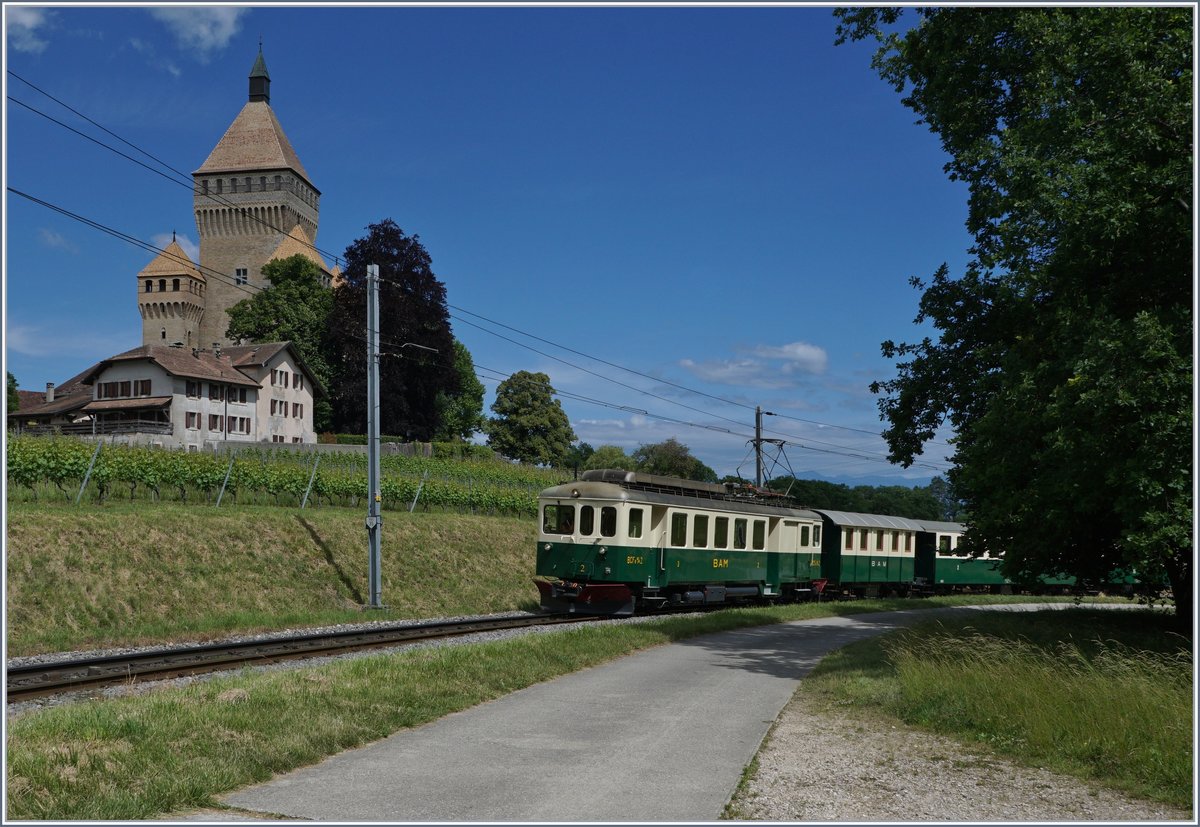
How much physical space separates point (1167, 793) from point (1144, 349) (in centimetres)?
607

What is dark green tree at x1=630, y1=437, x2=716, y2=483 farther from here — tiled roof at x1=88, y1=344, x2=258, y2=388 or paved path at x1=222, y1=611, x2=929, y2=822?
paved path at x1=222, y1=611, x2=929, y2=822

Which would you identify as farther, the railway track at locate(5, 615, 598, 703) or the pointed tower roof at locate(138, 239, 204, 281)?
the pointed tower roof at locate(138, 239, 204, 281)

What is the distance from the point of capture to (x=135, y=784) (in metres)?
7.08

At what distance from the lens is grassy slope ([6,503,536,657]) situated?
62.2 ft

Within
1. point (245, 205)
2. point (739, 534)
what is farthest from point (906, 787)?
point (245, 205)

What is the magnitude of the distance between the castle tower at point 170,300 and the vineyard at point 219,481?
202 feet

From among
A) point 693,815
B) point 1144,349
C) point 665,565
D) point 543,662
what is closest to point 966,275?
point 1144,349

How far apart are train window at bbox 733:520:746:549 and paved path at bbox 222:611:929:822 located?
41.0ft

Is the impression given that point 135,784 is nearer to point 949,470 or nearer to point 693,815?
point 693,815

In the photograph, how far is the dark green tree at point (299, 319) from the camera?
255ft

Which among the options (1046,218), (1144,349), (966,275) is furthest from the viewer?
(966,275)

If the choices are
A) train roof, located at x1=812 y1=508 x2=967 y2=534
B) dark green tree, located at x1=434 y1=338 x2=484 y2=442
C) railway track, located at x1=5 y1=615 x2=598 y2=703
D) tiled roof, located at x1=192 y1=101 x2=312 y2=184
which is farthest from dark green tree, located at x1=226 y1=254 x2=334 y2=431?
railway track, located at x1=5 y1=615 x2=598 y2=703

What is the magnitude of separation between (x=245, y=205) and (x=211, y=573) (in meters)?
96.0

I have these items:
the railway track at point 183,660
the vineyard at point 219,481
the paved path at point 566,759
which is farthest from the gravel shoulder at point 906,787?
the vineyard at point 219,481
